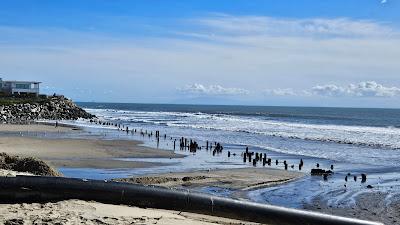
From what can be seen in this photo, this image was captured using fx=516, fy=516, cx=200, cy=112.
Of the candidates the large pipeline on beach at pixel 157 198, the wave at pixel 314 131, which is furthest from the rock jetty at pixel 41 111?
the large pipeline on beach at pixel 157 198

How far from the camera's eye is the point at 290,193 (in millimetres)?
22016

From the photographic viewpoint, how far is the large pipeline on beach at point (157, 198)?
11469 mm

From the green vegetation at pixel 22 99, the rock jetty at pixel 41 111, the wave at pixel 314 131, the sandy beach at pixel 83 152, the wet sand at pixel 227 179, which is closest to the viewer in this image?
the wet sand at pixel 227 179

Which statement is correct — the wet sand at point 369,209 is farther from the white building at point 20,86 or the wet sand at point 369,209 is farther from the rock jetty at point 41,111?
the white building at point 20,86

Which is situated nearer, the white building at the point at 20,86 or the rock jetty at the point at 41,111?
the rock jetty at the point at 41,111

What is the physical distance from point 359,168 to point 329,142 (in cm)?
2213

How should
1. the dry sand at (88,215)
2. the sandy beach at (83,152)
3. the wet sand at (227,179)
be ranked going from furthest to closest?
the sandy beach at (83,152), the wet sand at (227,179), the dry sand at (88,215)

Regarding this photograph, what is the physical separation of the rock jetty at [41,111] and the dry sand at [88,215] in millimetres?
65073

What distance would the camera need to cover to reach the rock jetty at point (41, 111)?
78188 mm

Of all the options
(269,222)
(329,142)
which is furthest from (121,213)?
(329,142)

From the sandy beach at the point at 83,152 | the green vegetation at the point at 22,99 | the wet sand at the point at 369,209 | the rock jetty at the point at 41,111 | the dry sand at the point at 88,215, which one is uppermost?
the green vegetation at the point at 22,99

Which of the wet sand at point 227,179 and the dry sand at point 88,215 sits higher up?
the dry sand at point 88,215

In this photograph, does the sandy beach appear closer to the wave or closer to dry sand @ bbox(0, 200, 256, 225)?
dry sand @ bbox(0, 200, 256, 225)

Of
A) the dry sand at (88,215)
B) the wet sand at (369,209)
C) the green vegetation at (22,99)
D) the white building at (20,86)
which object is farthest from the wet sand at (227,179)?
the white building at (20,86)
